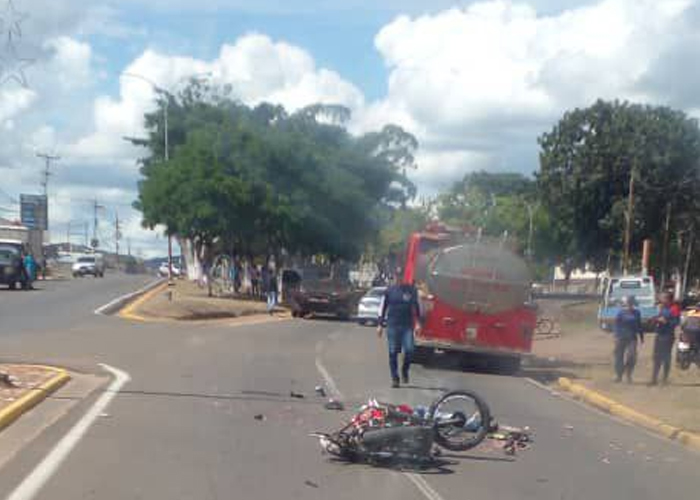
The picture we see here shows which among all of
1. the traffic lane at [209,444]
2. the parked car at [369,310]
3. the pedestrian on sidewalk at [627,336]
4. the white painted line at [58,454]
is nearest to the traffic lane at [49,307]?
the parked car at [369,310]

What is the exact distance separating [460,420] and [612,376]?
10631 millimetres

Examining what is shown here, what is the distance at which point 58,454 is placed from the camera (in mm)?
10648

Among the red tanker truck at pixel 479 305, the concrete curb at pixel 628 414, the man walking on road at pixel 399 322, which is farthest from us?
the red tanker truck at pixel 479 305

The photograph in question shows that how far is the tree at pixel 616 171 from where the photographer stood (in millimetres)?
60562

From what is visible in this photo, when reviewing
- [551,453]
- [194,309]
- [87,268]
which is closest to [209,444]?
[551,453]

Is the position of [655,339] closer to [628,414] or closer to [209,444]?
[628,414]

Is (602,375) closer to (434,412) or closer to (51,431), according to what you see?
(434,412)

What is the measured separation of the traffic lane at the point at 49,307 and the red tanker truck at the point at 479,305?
999cm

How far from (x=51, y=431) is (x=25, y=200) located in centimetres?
12951

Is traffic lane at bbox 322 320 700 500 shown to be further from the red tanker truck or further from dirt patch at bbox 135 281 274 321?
dirt patch at bbox 135 281 274 321

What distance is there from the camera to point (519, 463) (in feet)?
36.5

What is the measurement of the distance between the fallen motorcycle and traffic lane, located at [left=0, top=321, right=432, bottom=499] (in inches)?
7.0

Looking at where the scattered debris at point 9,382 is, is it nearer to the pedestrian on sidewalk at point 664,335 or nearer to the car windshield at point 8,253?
the pedestrian on sidewalk at point 664,335

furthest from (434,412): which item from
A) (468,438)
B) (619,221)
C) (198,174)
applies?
(619,221)
